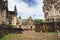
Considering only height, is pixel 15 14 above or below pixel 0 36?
above

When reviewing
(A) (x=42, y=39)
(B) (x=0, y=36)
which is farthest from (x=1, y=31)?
(A) (x=42, y=39)

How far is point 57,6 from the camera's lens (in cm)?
7812

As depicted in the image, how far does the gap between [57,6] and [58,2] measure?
2.17 m

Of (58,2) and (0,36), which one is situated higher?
(58,2)

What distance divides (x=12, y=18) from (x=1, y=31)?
3394cm

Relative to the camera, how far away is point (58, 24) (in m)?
64.6

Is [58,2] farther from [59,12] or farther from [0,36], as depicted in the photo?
[0,36]

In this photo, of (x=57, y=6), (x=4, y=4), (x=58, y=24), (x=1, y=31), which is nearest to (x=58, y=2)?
(x=57, y=6)

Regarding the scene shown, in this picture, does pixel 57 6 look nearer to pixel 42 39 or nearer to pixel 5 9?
pixel 5 9

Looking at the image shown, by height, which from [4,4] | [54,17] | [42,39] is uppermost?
[4,4]

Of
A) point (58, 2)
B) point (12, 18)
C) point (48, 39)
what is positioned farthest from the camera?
point (12, 18)

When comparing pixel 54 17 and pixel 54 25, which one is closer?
pixel 54 25

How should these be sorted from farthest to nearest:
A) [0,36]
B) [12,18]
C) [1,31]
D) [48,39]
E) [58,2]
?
[12,18] → [58,2] → [1,31] → [0,36] → [48,39]

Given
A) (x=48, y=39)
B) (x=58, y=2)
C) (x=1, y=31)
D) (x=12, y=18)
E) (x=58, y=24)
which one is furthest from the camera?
(x=12, y=18)
